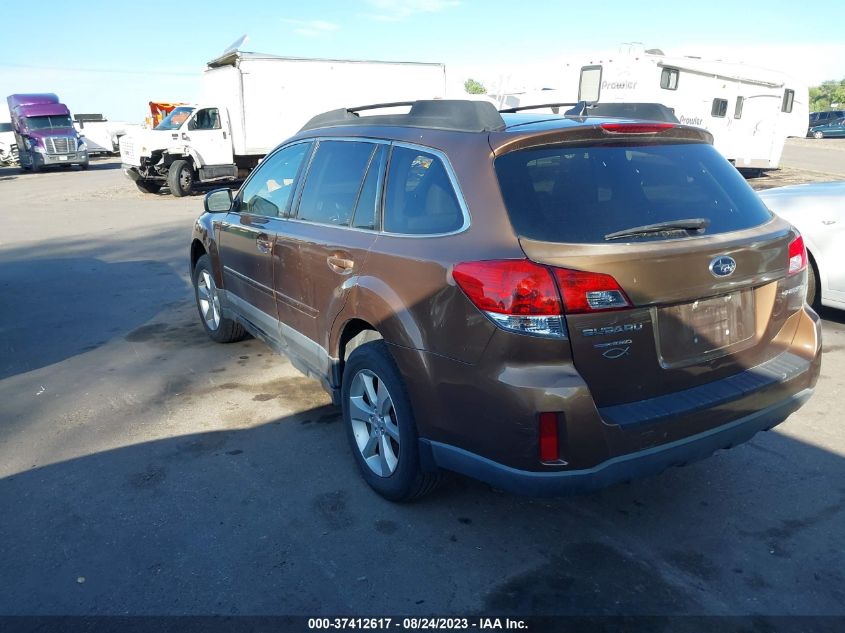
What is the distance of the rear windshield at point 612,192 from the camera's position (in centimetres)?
272

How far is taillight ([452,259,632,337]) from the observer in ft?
8.36

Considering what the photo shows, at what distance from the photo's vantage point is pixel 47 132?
30875 millimetres

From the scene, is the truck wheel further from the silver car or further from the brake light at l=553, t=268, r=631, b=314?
the brake light at l=553, t=268, r=631, b=314

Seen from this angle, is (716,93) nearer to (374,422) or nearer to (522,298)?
(374,422)

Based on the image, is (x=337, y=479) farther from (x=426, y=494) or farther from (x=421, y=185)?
(x=421, y=185)

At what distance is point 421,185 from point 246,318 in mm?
2322

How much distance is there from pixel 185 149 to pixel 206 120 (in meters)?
0.98

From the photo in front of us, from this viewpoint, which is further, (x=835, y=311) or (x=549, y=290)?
(x=835, y=311)

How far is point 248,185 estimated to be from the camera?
16.6 ft

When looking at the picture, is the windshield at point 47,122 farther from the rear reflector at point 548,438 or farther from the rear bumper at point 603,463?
the rear reflector at point 548,438

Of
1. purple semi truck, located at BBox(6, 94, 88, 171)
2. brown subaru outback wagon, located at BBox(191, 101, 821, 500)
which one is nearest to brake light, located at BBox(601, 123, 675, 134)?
brown subaru outback wagon, located at BBox(191, 101, 821, 500)

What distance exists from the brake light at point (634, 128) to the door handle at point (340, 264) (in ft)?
4.42

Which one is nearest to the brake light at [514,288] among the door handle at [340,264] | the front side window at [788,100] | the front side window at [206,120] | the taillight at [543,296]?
the taillight at [543,296]

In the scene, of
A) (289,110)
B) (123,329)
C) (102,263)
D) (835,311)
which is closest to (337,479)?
(123,329)
